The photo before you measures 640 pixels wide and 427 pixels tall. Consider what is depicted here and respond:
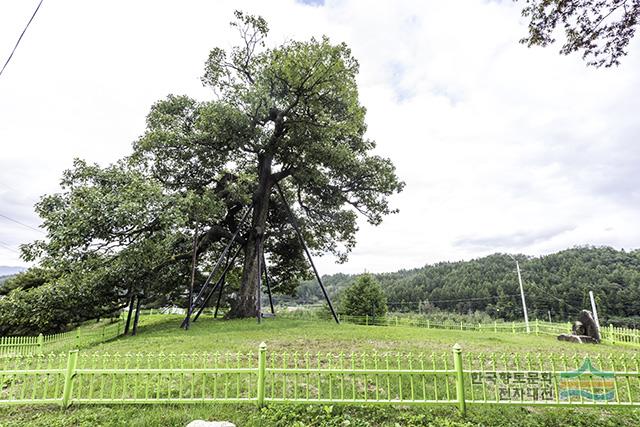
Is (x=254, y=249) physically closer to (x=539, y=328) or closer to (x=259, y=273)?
(x=259, y=273)

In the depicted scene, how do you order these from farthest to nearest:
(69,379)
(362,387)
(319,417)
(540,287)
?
1. (540,287)
2. (362,387)
3. (69,379)
4. (319,417)

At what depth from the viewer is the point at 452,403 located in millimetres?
4902

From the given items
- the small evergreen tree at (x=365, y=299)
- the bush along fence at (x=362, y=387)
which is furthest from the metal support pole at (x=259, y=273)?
the small evergreen tree at (x=365, y=299)

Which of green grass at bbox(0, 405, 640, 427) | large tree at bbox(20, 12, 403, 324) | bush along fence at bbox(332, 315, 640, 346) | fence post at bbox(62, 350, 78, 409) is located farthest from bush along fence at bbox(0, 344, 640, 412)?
bush along fence at bbox(332, 315, 640, 346)

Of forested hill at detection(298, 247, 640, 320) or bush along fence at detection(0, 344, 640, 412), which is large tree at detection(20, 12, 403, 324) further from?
forested hill at detection(298, 247, 640, 320)

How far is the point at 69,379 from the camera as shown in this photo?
17.3 feet

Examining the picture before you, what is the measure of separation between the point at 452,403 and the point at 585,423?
178cm

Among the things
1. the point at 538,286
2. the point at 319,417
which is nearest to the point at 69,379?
the point at 319,417

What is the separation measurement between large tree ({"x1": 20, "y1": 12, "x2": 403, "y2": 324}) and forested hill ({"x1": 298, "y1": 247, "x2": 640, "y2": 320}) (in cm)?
4471

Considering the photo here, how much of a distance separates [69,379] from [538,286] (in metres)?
75.9

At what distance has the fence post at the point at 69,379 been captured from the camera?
520 centimetres

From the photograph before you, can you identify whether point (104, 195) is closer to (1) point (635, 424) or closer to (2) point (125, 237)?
(2) point (125, 237)

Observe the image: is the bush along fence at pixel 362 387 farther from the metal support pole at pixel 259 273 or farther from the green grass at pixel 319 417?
the metal support pole at pixel 259 273

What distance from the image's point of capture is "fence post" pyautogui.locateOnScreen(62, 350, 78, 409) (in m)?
5.20
